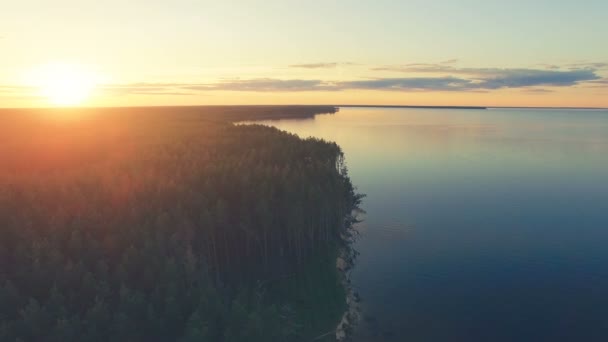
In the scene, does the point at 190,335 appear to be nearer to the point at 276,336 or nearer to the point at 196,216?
the point at 276,336

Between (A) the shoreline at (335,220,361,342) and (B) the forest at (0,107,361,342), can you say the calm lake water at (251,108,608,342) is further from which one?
(B) the forest at (0,107,361,342)

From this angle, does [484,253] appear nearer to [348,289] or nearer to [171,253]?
[348,289]

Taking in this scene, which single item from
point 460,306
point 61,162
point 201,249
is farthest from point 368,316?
point 61,162

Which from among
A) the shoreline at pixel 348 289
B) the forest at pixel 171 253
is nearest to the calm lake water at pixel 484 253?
the shoreline at pixel 348 289

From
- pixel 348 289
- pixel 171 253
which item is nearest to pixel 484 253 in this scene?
pixel 348 289

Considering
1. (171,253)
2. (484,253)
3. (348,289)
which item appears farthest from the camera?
(484,253)

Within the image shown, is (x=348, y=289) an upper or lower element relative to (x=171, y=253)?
lower
